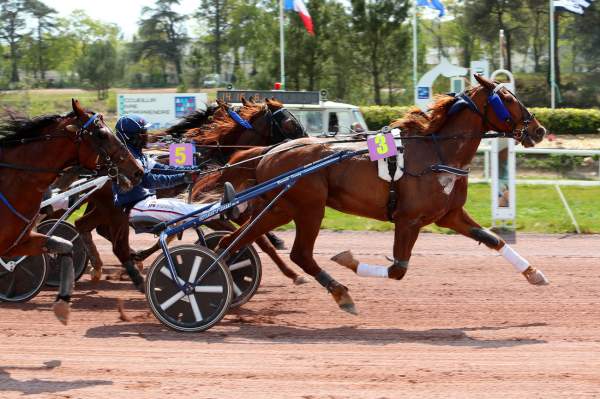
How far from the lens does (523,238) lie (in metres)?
12.4

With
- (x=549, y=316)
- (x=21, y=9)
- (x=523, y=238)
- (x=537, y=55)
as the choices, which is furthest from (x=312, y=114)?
(x=21, y=9)

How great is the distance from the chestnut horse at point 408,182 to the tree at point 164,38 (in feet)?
122

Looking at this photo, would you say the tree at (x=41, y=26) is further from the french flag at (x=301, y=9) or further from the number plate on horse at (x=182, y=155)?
the number plate on horse at (x=182, y=155)

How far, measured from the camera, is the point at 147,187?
26.6ft

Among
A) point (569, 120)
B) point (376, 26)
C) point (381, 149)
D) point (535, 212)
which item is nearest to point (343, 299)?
point (381, 149)

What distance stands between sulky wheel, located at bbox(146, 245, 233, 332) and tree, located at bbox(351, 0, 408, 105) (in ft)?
70.0

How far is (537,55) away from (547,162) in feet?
74.0

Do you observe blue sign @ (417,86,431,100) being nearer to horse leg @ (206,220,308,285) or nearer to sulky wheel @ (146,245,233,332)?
horse leg @ (206,220,308,285)

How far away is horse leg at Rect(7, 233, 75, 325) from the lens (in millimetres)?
6734

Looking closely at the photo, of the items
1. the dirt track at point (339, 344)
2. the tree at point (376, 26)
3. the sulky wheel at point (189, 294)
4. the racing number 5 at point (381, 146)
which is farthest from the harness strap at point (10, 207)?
the tree at point (376, 26)

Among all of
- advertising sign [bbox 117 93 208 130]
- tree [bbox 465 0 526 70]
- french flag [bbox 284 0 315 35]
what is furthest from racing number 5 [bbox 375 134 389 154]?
tree [bbox 465 0 526 70]

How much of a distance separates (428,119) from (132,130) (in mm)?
2674

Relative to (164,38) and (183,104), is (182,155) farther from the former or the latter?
(164,38)

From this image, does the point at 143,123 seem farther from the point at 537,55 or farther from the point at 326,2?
the point at 537,55
